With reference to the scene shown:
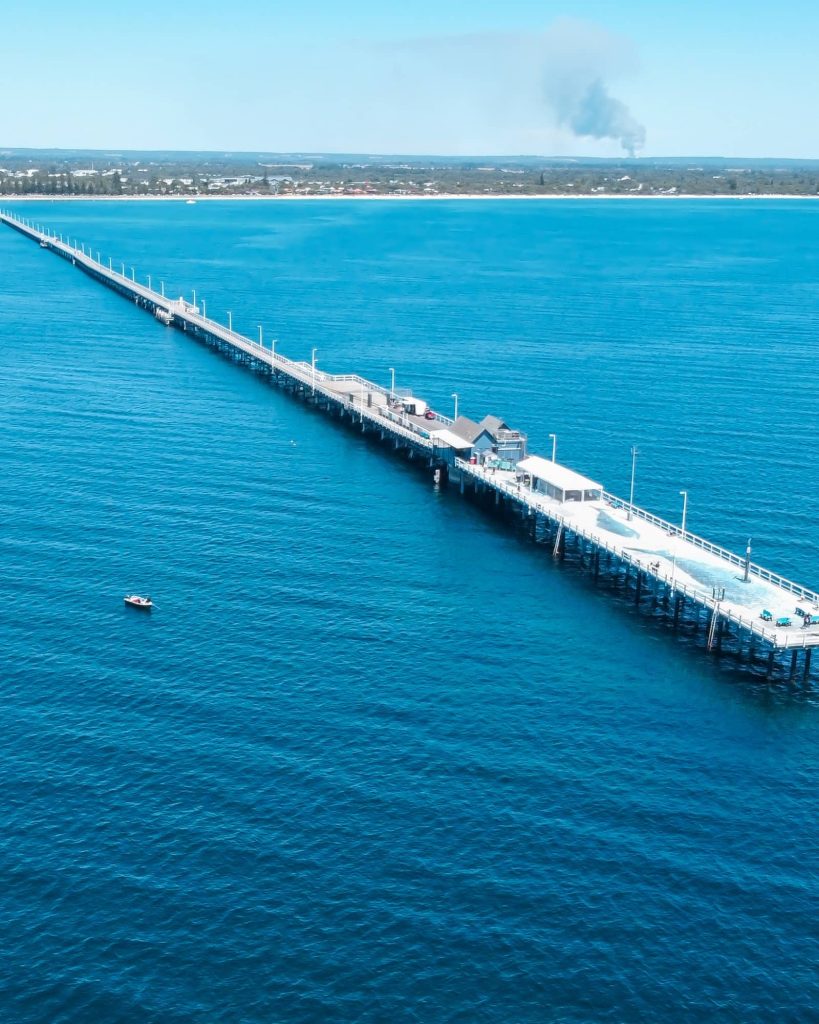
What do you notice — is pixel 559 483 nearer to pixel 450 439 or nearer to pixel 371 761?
pixel 450 439

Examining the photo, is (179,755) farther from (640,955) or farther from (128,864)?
(640,955)

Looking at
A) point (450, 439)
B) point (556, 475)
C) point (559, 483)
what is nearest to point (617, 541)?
point (559, 483)

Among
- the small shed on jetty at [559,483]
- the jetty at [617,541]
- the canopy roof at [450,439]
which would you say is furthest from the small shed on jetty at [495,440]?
the small shed on jetty at [559,483]

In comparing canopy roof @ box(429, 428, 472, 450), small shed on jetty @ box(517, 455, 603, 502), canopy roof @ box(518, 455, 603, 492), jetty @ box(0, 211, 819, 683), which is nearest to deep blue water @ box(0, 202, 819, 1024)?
jetty @ box(0, 211, 819, 683)

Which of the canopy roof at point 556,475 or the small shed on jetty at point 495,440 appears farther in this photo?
the small shed on jetty at point 495,440

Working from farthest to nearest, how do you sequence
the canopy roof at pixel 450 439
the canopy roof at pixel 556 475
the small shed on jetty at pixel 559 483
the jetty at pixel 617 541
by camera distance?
the canopy roof at pixel 450 439 → the canopy roof at pixel 556 475 → the small shed on jetty at pixel 559 483 → the jetty at pixel 617 541

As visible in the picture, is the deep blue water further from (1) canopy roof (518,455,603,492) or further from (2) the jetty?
(1) canopy roof (518,455,603,492)

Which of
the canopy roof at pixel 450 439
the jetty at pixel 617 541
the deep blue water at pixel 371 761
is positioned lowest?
the deep blue water at pixel 371 761

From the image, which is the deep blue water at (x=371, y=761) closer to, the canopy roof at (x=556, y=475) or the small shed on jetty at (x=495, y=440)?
the canopy roof at (x=556, y=475)

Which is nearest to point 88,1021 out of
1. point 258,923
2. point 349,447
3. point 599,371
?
point 258,923
